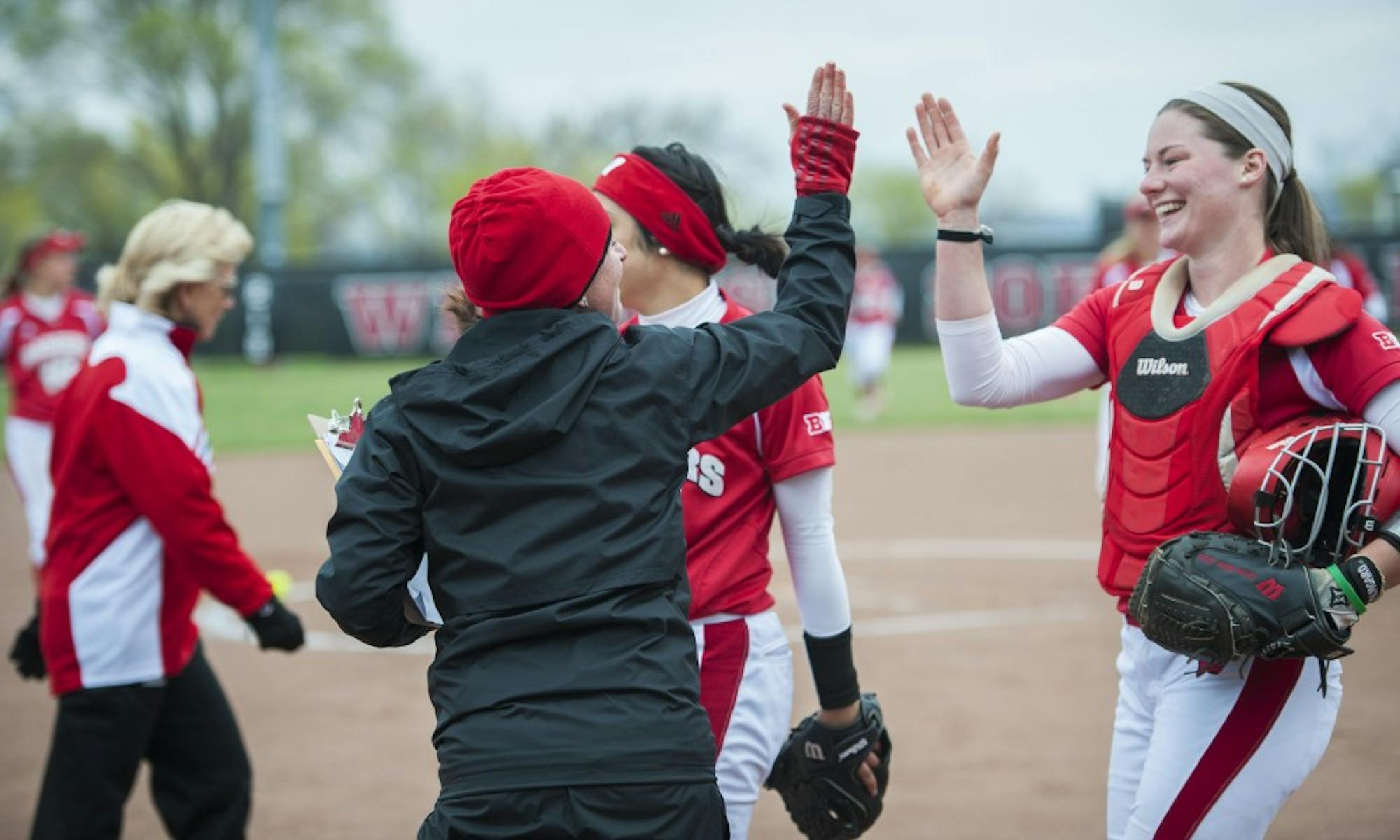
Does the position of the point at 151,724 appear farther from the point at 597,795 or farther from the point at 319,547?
the point at 319,547

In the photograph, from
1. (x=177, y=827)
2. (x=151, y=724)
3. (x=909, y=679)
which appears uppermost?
(x=151, y=724)

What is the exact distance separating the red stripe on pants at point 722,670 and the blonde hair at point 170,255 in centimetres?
188

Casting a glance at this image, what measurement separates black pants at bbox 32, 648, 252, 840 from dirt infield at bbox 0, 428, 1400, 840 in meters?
0.92

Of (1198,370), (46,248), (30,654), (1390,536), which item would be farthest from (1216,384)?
(46,248)

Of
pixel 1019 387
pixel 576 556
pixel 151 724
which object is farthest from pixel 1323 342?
pixel 151 724

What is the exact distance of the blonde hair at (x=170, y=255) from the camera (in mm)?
4004

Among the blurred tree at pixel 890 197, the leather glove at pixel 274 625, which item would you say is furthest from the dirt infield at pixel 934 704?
the blurred tree at pixel 890 197

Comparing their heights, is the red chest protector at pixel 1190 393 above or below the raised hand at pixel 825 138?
below

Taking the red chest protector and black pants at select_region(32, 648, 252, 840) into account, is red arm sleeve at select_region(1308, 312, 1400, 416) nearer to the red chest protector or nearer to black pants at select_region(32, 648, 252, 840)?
the red chest protector

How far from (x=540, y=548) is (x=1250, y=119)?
67.0 inches

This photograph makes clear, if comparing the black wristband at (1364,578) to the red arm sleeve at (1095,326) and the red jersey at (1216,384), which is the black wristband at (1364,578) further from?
the red arm sleeve at (1095,326)

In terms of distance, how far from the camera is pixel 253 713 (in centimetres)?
638

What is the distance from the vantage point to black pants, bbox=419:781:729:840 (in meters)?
2.23

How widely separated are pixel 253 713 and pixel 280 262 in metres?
26.8
